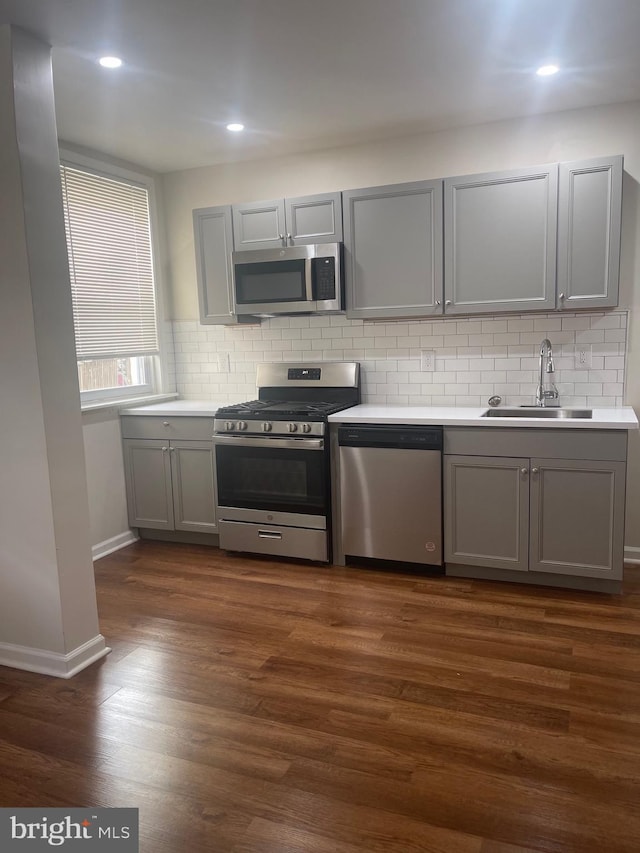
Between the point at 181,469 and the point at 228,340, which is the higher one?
the point at 228,340

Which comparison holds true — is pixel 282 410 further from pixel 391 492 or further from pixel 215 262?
pixel 215 262

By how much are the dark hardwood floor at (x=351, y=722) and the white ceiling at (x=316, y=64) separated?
101 inches

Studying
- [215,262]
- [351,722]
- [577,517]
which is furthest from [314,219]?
[351,722]

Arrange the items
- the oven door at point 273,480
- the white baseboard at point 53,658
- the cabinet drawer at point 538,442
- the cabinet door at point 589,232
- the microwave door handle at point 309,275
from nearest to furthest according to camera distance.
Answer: the white baseboard at point 53,658 < the cabinet drawer at point 538,442 < the cabinet door at point 589,232 < the oven door at point 273,480 < the microwave door handle at point 309,275

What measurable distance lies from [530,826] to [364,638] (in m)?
1.22

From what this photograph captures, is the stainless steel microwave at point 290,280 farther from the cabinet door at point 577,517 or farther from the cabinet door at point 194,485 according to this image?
the cabinet door at point 577,517

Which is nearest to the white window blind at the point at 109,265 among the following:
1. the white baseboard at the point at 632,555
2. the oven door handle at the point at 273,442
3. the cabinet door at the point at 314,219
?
the oven door handle at the point at 273,442

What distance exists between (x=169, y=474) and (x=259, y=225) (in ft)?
5.67

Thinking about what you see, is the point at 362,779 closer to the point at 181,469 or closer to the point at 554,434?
the point at 554,434

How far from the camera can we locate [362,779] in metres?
2.02

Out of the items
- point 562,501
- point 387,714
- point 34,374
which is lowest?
point 387,714

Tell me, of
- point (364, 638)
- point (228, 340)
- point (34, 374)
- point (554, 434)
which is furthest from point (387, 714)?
point (228, 340)

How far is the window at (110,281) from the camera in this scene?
4059 millimetres

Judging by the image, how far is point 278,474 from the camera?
393cm
